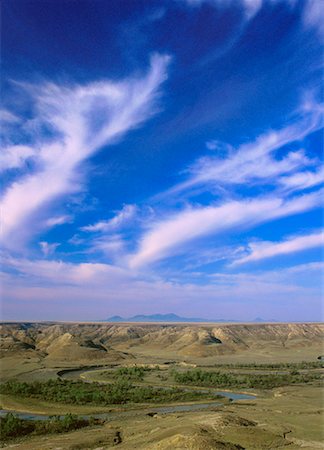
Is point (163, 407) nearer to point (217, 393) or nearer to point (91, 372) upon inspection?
point (217, 393)

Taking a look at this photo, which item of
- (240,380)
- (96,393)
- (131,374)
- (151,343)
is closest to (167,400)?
(96,393)

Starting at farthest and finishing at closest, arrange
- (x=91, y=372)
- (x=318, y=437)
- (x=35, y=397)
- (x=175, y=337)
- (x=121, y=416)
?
(x=175, y=337) < (x=91, y=372) < (x=35, y=397) < (x=121, y=416) < (x=318, y=437)

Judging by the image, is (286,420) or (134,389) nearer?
(286,420)

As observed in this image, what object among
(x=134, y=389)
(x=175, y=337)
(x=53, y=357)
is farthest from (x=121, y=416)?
(x=175, y=337)

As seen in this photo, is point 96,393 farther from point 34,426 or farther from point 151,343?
point 151,343

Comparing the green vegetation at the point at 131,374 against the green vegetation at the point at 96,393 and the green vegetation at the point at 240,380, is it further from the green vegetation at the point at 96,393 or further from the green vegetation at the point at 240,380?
the green vegetation at the point at 96,393

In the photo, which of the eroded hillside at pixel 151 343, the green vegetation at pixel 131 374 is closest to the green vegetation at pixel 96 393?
the green vegetation at pixel 131 374
